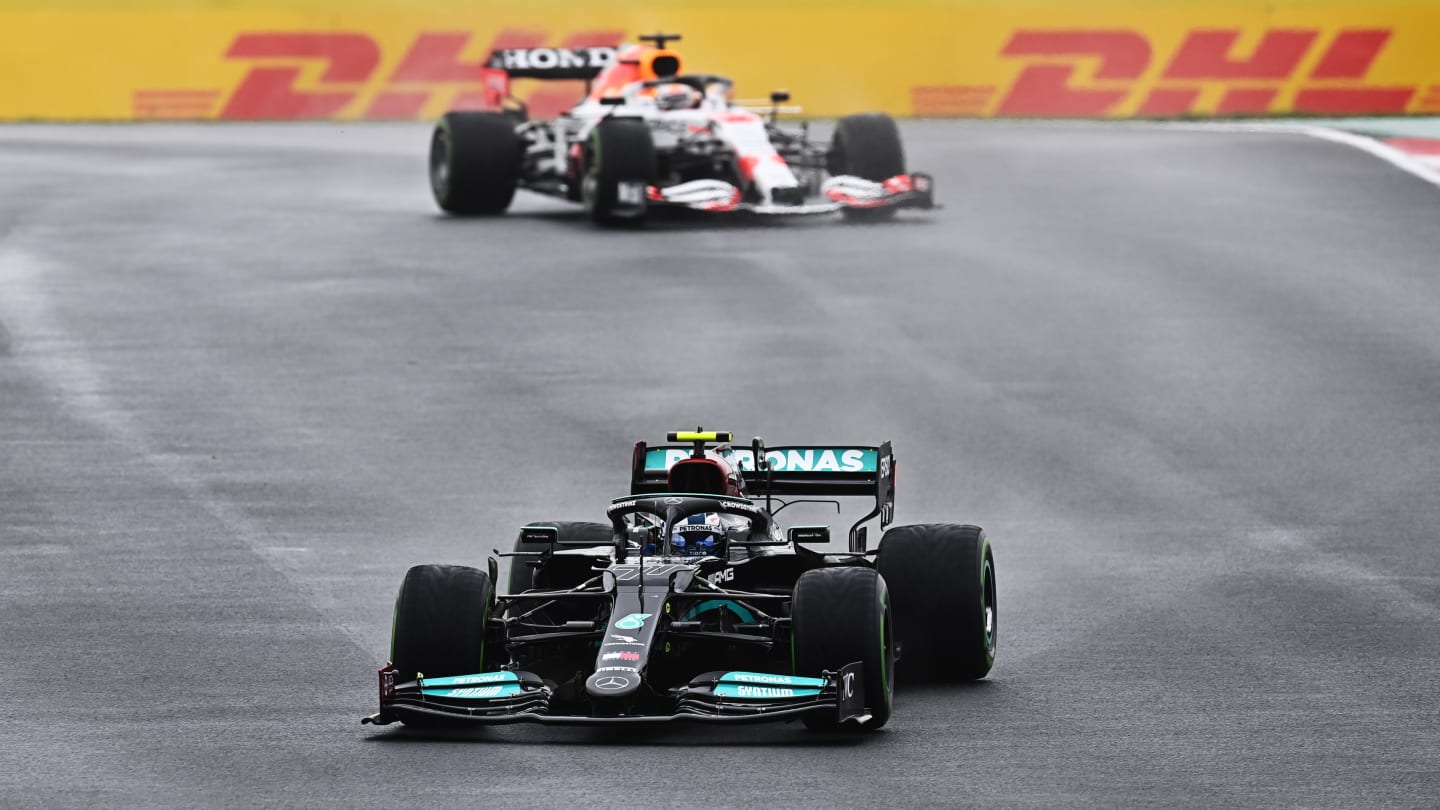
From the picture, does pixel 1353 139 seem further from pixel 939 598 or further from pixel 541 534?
pixel 541 534

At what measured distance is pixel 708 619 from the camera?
11.7 metres

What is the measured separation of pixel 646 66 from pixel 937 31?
9.39m

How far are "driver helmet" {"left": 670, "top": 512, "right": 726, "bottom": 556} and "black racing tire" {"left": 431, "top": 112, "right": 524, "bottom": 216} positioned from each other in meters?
17.7

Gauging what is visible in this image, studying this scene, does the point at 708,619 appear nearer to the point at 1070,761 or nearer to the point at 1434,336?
the point at 1070,761

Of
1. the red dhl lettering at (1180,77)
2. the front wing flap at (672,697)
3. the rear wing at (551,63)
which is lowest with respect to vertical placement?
the front wing flap at (672,697)

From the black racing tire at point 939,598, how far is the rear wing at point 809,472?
800mm

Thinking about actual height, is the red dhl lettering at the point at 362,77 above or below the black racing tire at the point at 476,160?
above

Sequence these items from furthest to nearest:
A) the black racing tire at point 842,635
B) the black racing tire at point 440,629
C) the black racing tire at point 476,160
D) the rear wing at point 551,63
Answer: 1. the rear wing at point 551,63
2. the black racing tire at point 476,160
3. the black racing tire at point 440,629
4. the black racing tire at point 842,635

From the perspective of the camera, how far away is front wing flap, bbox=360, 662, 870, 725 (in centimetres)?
1058

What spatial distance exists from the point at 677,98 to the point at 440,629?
1804 centimetres

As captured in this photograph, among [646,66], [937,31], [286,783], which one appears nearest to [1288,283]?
[646,66]

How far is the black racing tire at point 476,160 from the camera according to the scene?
29344 millimetres

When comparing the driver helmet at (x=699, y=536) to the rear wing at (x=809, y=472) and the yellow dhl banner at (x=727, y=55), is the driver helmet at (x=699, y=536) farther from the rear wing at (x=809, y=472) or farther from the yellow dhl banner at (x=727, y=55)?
the yellow dhl banner at (x=727, y=55)

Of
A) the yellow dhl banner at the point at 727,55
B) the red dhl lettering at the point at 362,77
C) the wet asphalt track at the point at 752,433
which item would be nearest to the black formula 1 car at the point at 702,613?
the wet asphalt track at the point at 752,433
